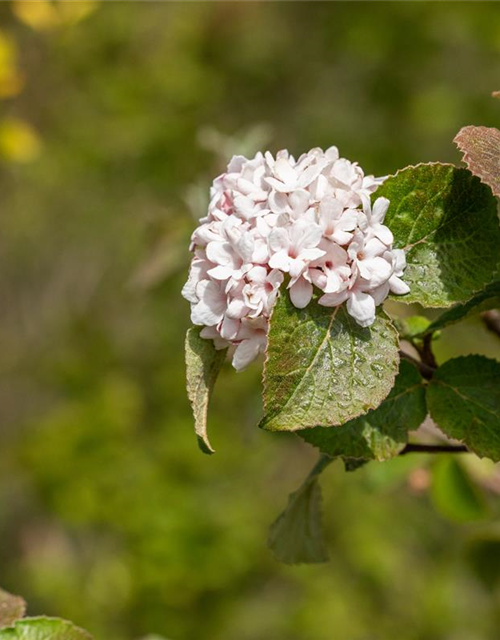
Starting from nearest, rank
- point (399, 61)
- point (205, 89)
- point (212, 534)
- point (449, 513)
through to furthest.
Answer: point (449, 513), point (212, 534), point (399, 61), point (205, 89)

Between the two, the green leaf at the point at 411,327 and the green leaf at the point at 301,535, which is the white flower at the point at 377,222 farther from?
the green leaf at the point at 301,535

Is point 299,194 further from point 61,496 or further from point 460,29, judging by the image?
point 460,29

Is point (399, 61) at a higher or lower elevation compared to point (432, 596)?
higher

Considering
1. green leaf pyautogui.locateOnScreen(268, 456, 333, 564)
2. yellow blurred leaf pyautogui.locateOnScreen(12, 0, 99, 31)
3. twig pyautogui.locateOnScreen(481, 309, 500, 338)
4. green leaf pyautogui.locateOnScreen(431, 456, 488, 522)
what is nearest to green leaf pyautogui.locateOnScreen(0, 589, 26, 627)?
green leaf pyautogui.locateOnScreen(268, 456, 333, 564)

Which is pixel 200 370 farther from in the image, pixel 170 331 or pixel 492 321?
pixel 170 331

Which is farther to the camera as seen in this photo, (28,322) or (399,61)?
(28,322)

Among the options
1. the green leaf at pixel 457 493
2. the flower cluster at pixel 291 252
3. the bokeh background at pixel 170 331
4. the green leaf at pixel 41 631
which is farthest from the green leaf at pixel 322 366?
the bokeh background at pixel 170 331

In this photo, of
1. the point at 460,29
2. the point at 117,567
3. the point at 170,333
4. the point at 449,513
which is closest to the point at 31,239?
the point at 170,333

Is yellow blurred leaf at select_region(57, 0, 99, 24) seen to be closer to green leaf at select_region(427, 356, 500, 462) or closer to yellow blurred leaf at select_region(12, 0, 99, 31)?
yellow blurred leaf at select_region(12, 0, 99, 31)
